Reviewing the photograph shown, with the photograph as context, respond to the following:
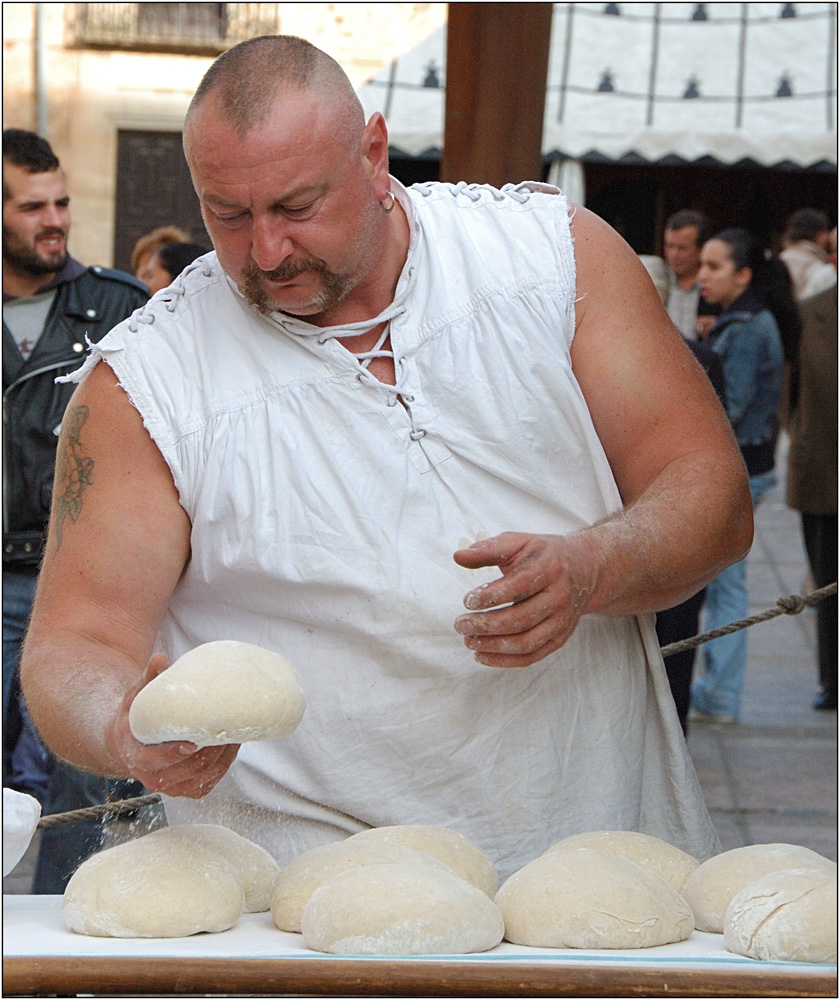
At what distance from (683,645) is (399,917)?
46.4 inches

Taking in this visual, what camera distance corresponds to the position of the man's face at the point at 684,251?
646 cm

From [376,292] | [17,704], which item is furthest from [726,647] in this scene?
[376,292]

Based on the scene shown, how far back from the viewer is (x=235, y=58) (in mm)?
1907

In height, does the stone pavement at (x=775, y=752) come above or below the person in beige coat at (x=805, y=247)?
below

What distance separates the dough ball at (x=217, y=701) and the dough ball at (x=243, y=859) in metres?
0.24

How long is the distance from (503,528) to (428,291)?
38 centimetres

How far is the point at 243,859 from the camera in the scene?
5.52 feet

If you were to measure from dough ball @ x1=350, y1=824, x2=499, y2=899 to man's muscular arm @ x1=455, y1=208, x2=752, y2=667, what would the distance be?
0.23 m

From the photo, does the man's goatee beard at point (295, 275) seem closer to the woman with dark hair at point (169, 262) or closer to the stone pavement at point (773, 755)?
the stone pavement at point (773, 755)

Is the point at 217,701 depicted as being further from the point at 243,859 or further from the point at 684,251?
the point at 684,251

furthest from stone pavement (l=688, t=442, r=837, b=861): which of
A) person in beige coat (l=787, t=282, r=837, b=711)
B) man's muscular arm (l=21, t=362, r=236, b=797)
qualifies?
man's muscular arm (l=21, t=362, r=236, b=797)

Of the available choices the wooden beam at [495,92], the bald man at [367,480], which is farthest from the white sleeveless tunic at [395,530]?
the wooden beam at [495,92]

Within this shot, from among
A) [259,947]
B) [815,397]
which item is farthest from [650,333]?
[815,397]

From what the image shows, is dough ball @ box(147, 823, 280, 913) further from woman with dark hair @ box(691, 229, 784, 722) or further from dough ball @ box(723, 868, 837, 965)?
woman with dark hair @ box(691, 229, 784, 722)
